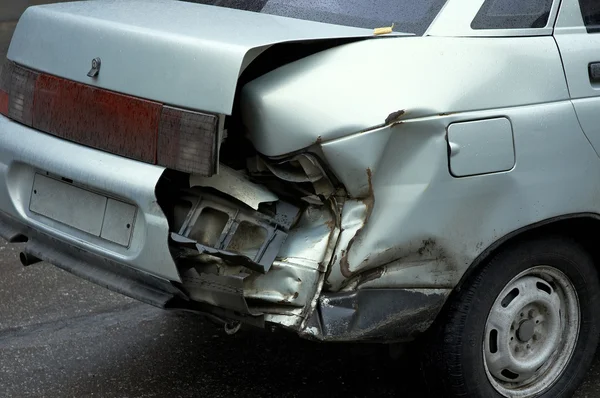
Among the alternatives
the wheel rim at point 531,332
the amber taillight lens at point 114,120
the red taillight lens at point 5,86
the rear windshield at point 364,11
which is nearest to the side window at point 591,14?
the rear windshield at point 364,11

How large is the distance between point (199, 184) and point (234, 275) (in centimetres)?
30

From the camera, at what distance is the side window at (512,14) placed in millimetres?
3162

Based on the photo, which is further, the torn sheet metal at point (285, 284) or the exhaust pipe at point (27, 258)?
the exhaust pipe at point (27, 258)

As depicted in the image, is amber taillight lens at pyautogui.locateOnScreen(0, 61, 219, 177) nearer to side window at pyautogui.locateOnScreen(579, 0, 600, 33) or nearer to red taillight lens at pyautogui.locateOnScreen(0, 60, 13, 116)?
red taillight lens at pyautogui.locateOnScreen(0, 60, 13, 116)

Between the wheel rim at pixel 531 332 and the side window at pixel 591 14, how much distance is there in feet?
2.81

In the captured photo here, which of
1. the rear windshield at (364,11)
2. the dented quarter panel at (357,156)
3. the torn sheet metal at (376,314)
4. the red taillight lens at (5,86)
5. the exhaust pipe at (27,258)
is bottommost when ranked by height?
the exhaust pipe at (27,258)

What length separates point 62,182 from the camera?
3.23m

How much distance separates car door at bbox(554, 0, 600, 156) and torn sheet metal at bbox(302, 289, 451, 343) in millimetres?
774

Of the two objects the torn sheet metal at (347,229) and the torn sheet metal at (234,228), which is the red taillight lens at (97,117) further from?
the torn sheet metal at (347,229)

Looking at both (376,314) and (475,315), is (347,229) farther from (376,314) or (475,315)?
(475,315)

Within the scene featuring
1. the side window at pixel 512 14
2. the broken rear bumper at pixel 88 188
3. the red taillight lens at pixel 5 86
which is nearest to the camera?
the broken rear bumper at pixel 88 188

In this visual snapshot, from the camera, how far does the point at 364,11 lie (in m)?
3.32


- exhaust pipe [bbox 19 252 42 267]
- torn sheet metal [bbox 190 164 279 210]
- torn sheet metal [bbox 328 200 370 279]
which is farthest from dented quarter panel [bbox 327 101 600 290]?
exhaust pipe [bbox 19 252 42 267]

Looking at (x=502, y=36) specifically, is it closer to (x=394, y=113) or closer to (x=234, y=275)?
(x=394, y=113)
